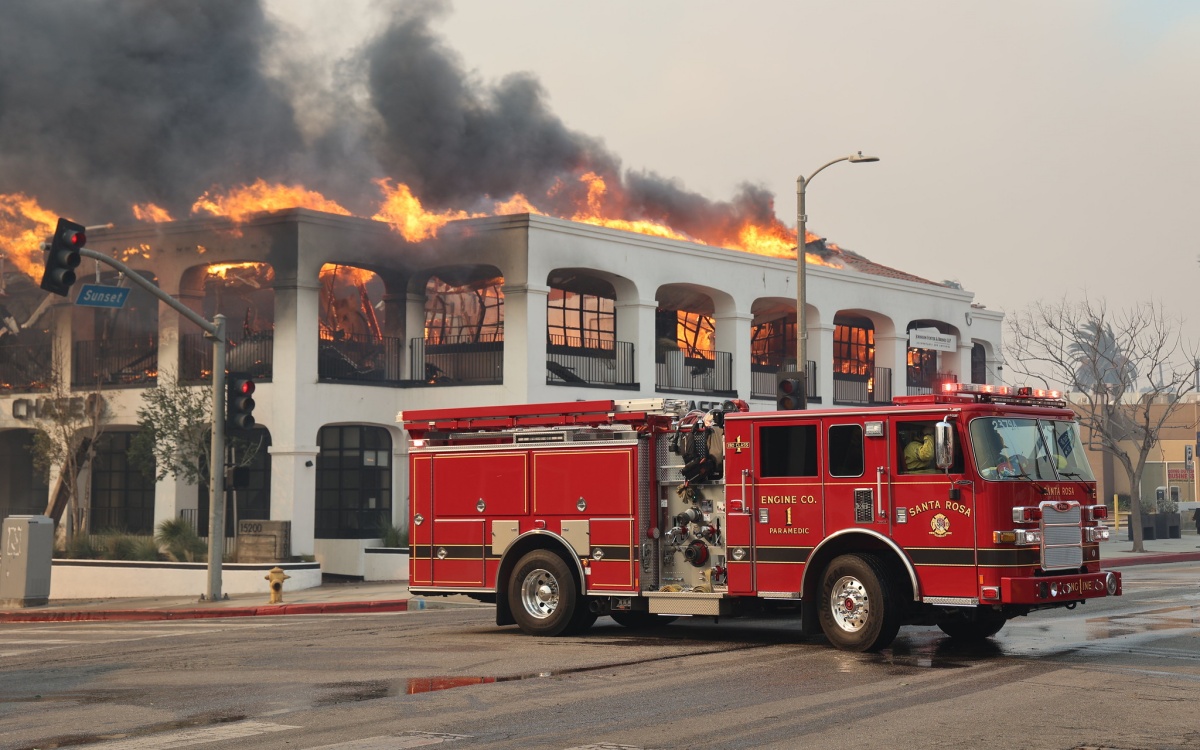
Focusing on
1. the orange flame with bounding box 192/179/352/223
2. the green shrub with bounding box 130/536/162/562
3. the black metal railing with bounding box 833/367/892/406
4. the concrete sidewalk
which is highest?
the orange flame with bounding box 192/179/352/223

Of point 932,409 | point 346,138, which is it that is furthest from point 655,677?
point 346,138

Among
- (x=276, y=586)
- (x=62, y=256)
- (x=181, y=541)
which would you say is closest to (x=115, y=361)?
(x=181, y=541)

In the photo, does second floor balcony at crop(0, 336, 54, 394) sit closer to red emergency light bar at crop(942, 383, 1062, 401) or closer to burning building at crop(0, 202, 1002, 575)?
burning building at crop(0, 202, 1002, 575)

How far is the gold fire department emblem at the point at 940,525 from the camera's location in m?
13.1

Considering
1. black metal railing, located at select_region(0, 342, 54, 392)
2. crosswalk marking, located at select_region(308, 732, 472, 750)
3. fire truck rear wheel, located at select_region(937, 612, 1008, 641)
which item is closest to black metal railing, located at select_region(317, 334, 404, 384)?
black metal railing, located at select_region(0, 342, 54, 392)

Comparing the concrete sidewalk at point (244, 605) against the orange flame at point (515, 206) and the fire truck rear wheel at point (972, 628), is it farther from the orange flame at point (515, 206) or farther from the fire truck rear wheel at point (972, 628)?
the orange flame at point (515, 206)

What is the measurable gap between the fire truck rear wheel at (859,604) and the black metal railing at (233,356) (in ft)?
65.5

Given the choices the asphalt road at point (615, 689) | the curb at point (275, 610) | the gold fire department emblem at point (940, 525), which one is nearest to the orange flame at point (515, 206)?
the curb at point (275, 610)

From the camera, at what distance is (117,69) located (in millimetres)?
28984

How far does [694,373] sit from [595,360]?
12.2 feet

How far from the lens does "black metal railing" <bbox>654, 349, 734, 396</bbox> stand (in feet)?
119

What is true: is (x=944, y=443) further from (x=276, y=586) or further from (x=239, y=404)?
(x=276, y=586)

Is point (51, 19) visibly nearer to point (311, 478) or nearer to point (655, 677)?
point (311, 478)

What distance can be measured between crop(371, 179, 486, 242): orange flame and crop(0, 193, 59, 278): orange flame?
7264mm
